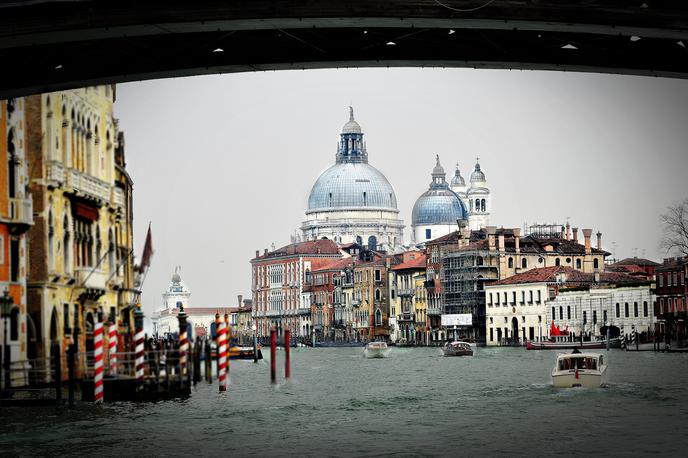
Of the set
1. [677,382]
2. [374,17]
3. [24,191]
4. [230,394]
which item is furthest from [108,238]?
[374,17]

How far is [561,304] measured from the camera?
121m

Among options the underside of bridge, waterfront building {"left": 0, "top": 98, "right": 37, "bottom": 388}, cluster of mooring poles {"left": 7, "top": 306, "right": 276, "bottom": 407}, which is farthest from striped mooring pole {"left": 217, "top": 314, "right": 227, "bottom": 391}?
the underside of bridge

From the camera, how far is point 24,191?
35.6 metres

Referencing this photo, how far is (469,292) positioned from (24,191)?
10392 centimetres

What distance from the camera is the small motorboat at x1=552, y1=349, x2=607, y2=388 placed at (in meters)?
46.7

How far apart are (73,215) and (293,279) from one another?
495 ft

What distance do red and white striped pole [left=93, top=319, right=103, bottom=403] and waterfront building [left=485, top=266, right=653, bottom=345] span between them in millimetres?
79072

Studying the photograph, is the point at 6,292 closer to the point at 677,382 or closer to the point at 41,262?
the point at 41,262

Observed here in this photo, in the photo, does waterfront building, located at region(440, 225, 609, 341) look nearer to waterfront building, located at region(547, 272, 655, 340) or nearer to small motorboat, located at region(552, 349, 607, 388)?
waterfront building, located at region(547, 272, 655, 340)

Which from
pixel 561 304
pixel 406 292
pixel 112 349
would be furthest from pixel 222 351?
pixel 406 292

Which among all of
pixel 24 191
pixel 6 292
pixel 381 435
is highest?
pixel 24 191

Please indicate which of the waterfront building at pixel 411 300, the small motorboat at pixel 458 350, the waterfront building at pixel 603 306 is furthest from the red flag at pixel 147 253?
the waterfront building at pixel 411 300

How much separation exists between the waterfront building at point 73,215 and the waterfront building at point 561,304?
69.4 m

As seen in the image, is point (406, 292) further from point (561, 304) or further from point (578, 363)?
point (578, 363)
